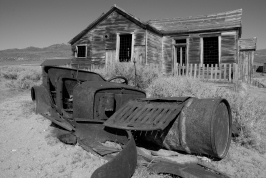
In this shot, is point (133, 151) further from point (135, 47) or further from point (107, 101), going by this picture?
point (135, 47)

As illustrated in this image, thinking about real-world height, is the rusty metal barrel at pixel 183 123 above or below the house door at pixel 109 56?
below

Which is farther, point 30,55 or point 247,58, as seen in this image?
point 30,55

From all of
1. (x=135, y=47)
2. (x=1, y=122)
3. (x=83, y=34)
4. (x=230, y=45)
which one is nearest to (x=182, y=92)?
(x=1, y=122)

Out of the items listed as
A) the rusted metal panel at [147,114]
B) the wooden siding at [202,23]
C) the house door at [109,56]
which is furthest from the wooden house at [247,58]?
the rusted metal panel at [147,114]

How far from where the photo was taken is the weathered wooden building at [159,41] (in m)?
13.6

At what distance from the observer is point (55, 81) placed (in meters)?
4.73

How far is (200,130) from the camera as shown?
3000mm

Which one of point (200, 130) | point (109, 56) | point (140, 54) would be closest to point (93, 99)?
point (200, 130)

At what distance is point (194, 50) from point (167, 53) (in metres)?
2.03

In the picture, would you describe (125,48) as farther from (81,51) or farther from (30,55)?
(30,55)

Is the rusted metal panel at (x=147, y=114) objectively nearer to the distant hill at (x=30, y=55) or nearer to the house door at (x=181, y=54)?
the house door at (x=181, y=54)

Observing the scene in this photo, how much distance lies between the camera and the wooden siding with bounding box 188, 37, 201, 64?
14750 millimetres

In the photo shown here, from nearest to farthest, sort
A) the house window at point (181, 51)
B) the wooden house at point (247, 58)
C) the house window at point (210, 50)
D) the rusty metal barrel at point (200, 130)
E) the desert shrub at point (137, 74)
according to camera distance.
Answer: the rusty metal barrel at point (200, 130) → the desert shrub at point (137, 74) → the house window at point (210, 50) → the house window at point (181, 51) → the wooden house at point (247, 58)

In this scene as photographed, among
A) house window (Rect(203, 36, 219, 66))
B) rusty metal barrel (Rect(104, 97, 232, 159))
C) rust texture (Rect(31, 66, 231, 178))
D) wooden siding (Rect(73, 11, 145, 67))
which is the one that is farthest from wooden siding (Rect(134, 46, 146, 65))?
rusty metal barrel (Rect(104, 97, 232, 159))
